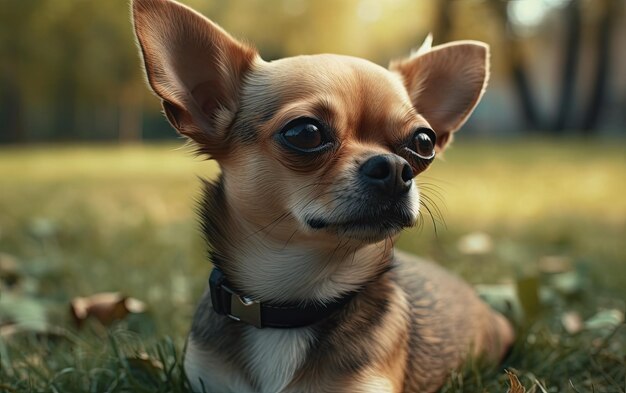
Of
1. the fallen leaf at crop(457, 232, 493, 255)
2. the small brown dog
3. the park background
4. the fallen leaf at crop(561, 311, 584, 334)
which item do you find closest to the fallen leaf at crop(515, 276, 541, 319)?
the park background

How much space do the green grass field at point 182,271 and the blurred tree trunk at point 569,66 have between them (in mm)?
14030

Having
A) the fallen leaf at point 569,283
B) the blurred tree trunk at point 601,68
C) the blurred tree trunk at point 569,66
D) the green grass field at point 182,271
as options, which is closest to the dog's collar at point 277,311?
the green grass field at point 182,271

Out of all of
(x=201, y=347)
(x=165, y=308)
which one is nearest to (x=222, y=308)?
(x=201, y=347)

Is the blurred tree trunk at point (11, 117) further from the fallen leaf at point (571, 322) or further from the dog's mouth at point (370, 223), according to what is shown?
the dog's mouth at point (370, 223)

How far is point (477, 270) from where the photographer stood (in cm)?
432

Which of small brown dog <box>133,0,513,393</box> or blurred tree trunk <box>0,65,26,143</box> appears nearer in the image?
small brown dog <box>133,0,513,393</box>

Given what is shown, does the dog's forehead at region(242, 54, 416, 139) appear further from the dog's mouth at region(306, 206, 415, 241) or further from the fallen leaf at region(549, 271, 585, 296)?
the fallen leaf at region(549, 271, 585, 296)

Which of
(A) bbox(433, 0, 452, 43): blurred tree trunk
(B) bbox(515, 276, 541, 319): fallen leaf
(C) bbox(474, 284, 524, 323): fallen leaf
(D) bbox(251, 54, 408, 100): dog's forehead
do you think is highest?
(D) bbox(251, 54, 408, 100): dog's forehead

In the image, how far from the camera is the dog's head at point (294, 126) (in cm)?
196

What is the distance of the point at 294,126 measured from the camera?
200 cm

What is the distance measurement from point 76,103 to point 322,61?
26604 millimetres

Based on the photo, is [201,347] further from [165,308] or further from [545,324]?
[545,324]

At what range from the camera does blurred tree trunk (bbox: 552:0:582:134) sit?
21672 mm

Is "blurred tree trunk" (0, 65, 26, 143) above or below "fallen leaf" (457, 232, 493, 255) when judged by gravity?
below
